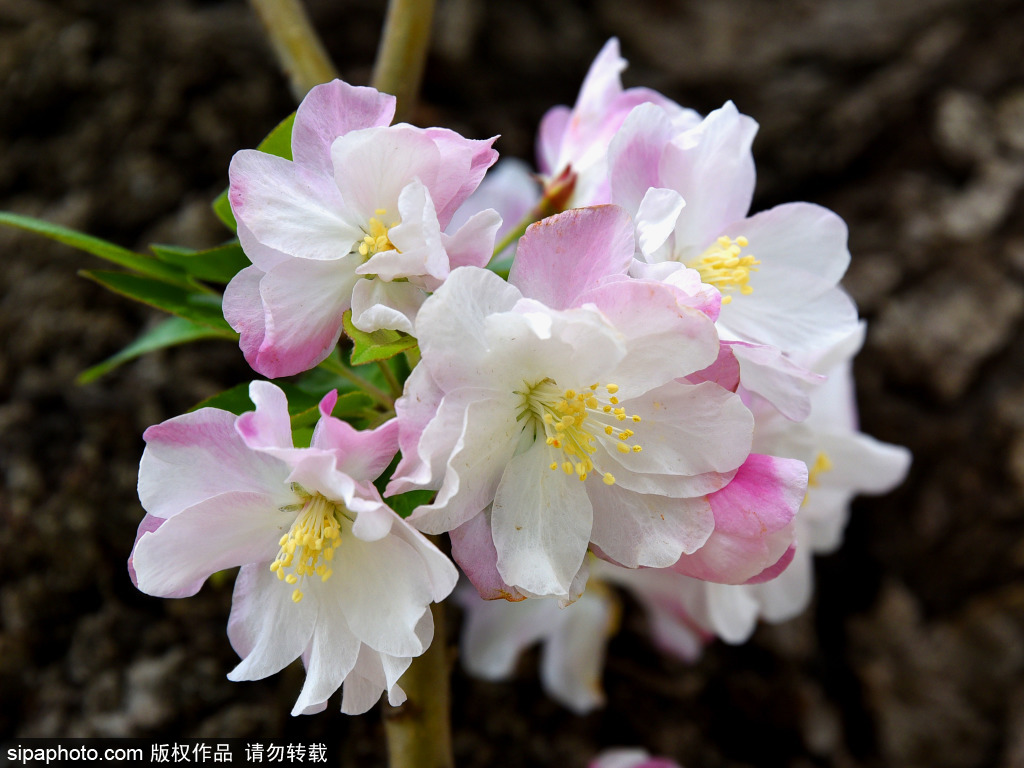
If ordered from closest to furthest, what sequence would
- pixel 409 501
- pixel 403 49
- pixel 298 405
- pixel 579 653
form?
pixel 409 501
pixel 298 405
pixel 403 49
pixel 579 653

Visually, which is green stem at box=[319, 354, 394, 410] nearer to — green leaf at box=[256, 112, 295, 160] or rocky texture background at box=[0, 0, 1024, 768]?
A: green leaf at box=[256, 112, 295, 160]

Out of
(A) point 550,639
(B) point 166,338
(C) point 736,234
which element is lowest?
(A) point 550,639

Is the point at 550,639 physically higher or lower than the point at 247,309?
lower

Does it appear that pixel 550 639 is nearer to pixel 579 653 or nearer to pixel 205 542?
pixel 579 653

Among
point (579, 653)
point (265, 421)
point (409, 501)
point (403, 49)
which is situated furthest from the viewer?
point (579, 653)

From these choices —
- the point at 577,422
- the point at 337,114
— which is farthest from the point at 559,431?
the point at 337,114

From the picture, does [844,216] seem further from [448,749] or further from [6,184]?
[6,184]
